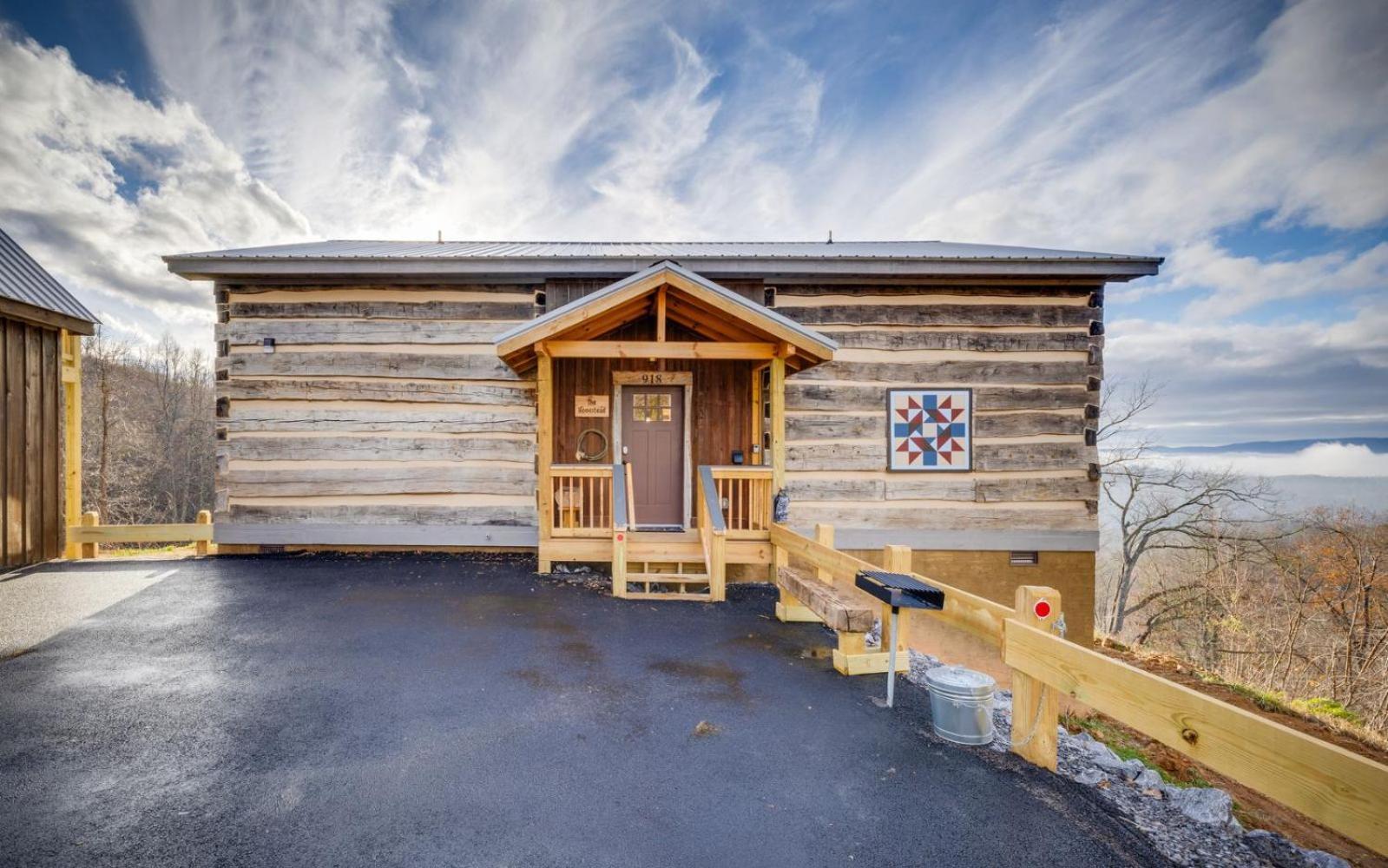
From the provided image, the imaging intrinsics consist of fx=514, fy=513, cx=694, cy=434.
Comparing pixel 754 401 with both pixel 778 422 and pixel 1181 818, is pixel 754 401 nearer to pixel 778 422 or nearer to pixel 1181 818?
pixel 778 422

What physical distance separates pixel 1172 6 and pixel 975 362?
6.58m

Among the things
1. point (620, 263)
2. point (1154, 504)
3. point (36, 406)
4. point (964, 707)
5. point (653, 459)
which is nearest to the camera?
point (964, 707)

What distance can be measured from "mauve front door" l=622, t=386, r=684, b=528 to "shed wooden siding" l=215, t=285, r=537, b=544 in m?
1.44

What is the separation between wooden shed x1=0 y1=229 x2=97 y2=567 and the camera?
6.46 metres

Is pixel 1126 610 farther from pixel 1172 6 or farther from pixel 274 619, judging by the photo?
pixel 274 619

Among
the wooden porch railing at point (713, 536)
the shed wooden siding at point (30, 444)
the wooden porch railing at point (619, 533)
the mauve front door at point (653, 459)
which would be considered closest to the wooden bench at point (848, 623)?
the wooden porch railing at point (713, 536)

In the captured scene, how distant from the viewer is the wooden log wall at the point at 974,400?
24.3ft

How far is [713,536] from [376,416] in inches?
206

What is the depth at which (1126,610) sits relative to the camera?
14625mm

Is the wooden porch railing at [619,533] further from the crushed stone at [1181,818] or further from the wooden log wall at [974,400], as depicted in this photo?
the crushed stone at [1181,818]

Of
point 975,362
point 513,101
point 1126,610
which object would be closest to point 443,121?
point 513,101

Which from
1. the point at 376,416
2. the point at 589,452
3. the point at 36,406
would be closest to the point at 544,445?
the point at 589,452

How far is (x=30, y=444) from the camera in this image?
6.70 m

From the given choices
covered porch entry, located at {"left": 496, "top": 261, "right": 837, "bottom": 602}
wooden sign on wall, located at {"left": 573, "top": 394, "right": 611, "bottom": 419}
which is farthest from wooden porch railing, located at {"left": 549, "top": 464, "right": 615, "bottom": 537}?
wooden sign on wall, located at {"left": 573, "top": 394, "right": 611, "bottom": 419}
